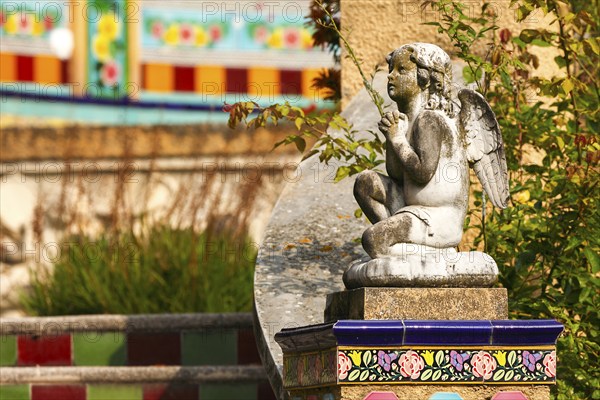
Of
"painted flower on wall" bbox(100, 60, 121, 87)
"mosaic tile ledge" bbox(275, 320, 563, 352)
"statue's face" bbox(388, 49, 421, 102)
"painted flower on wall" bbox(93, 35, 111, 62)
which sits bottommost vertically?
"mosaic tile ledge" bbox(275, 320, 563, 352)

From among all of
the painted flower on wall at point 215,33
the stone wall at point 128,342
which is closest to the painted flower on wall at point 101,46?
the painted flower on wall at point 215,33

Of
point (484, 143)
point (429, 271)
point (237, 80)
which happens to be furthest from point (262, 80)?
point (429, 271)

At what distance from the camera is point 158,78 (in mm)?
15078

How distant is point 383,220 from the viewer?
5551 mm

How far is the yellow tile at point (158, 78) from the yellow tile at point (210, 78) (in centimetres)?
27

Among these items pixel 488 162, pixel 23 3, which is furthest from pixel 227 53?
pixel 488 162

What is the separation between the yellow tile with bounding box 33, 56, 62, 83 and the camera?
48.8ft

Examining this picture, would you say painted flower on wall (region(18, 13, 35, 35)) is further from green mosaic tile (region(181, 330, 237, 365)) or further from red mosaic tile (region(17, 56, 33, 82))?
green mosaic tile (region(181, 330, 237, 365))

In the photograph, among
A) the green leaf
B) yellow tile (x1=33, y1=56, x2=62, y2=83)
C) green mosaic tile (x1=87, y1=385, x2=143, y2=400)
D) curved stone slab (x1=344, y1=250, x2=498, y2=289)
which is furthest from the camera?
yellow tile (x1=33, y1=56, x2=62, y2=83)

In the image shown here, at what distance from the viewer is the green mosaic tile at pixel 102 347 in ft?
27.3

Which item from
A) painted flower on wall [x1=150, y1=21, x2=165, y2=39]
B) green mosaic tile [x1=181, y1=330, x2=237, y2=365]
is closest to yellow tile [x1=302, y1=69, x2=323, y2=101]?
painted flower on wall [x1=150, y1=21, x2=165, y2=39]

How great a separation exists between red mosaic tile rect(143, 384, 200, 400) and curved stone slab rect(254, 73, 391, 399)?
1093 mm

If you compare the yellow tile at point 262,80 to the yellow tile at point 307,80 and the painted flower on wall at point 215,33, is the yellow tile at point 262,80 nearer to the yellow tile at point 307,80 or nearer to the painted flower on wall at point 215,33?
the yellow tile at point 307,80

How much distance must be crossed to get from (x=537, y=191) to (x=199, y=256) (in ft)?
10.2
